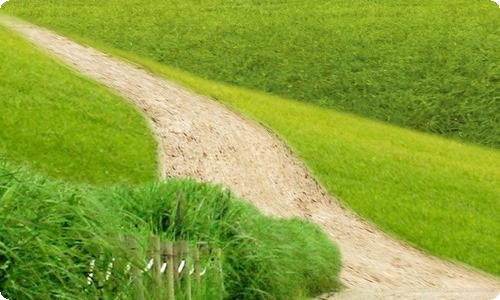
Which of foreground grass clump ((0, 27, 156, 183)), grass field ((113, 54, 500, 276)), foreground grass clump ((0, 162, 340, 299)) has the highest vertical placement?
foreground grass clump ((0, 162, 340, 299))

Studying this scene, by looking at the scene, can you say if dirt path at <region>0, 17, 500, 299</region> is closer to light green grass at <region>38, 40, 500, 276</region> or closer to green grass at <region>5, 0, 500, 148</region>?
light green grass at <region>38, 40, 500, 276</region>

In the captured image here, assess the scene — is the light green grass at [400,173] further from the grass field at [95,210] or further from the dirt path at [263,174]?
the grass field at [95,210]

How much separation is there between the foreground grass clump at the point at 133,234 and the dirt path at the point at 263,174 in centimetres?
197

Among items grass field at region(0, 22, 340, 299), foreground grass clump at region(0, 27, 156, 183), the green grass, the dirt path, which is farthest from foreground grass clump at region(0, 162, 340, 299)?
the green grass

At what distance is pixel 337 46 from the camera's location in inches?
1371

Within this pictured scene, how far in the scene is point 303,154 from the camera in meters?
22.6

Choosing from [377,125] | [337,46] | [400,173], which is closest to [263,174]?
[400,173]

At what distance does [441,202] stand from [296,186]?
121 inches

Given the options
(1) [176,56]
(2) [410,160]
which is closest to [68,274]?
(2) [410,160]

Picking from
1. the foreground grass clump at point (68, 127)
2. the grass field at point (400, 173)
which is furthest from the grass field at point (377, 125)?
the foreground grass clump at point (68, 127)

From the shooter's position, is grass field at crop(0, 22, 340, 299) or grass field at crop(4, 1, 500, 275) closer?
grass field at crop(0, 22, 340, 299)

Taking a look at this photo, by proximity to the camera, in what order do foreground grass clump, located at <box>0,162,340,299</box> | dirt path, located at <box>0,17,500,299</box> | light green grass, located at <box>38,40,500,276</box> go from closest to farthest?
foreground grass clump, located at <box>0,162,340,299</box>, dirt path, located at <box>0,17,500,299</box>, light green grass, located at <box>38,40,500,276</box>

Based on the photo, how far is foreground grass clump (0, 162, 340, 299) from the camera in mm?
7797

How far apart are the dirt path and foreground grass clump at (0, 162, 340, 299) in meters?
1.97
